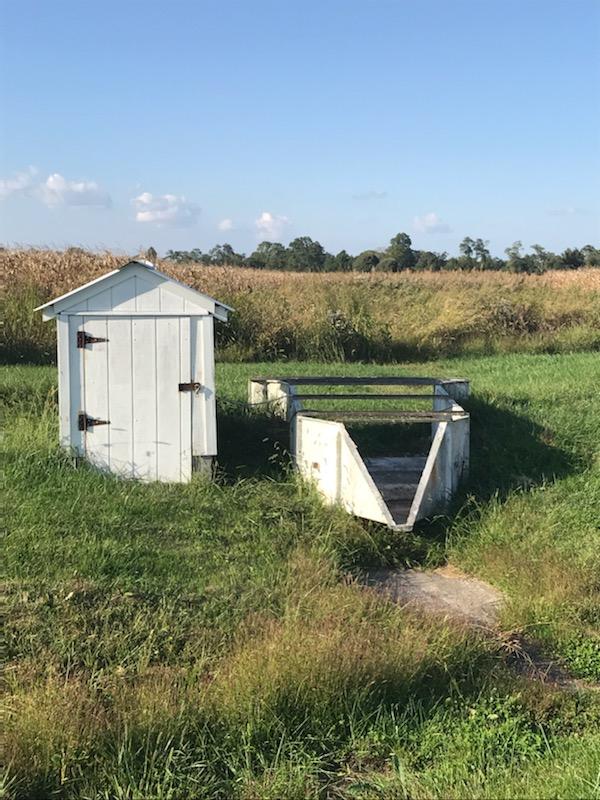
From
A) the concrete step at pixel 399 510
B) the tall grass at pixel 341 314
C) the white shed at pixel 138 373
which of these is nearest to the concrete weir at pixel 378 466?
the concrete step at pixel 399 510

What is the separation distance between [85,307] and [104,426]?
3.33ft

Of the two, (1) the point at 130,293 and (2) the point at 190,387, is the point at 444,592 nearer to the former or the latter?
(2) the point at 190,387

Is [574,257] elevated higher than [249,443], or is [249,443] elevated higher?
[574,257]

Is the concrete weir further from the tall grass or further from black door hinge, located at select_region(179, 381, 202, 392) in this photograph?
the tall grass

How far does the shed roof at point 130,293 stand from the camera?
6551 millimetres

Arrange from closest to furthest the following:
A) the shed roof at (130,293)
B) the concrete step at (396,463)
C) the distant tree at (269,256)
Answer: the shed roof at (130,293) → the concrete step at (396,463) → the distant tree at (269,256)

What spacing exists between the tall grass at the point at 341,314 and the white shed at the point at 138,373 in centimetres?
520

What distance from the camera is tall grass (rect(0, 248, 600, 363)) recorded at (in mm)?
13000

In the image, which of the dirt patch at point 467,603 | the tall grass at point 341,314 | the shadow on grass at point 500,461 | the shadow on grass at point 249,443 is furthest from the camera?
the tall grass at point 341,314

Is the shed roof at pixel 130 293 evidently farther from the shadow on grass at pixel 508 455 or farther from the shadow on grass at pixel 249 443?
the shadow on grass at pixel 508 455

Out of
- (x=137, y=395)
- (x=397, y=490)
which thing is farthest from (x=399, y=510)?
(x=137, y=395)

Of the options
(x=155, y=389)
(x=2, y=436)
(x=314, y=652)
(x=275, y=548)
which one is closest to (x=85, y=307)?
(x=155, y=389)

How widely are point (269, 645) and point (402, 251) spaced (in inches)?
1745

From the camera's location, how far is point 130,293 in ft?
21.8
